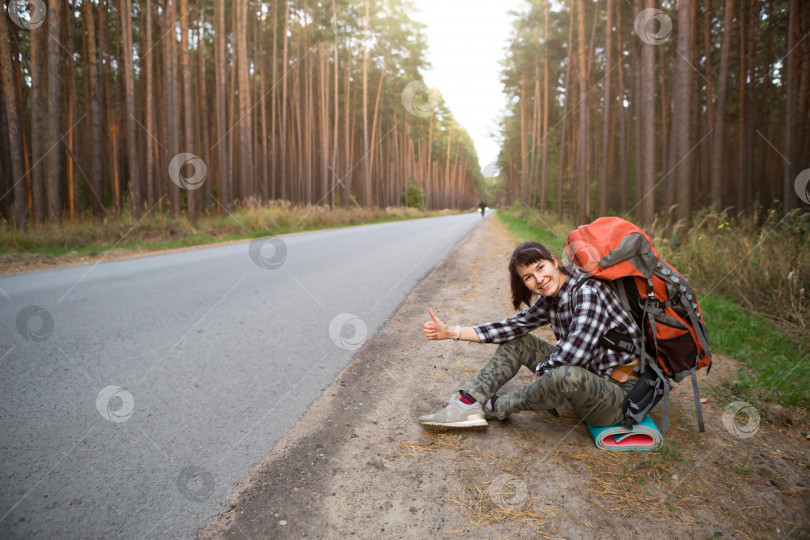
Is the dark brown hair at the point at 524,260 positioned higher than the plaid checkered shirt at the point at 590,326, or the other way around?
the dark brown hair at the point at 524,260

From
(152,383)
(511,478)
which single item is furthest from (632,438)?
(152,383)

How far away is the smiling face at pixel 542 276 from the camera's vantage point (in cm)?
276

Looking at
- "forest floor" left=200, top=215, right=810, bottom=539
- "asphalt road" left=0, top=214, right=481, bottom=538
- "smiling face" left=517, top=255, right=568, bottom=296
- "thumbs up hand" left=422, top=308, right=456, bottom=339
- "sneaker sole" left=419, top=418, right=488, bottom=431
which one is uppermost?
"smiling face" left=517, top=255, right=568, bottom=296

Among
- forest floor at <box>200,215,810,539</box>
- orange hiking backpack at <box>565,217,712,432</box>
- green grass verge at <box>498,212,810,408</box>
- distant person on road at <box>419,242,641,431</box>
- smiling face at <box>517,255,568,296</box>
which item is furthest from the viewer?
green grass verge at <box>498,212,810,408</box>

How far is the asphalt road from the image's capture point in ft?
6.82

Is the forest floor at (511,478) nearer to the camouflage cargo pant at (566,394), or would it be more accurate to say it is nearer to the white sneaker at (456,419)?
the white sneaker at (456,419)

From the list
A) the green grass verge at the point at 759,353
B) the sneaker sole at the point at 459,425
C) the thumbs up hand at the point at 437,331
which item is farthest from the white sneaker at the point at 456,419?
the green grass verge at the point at 759,353

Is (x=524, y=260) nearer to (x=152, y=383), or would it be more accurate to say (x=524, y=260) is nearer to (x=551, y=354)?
(x=551, y=354)

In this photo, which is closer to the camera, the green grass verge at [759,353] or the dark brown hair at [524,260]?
the dark brown hair at [524,260]

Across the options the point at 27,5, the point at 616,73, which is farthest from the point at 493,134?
the point at 27,5

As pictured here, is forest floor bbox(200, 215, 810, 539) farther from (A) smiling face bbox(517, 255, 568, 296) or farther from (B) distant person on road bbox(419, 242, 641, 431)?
(A) smiling face bbox(517, 255, 568, 296)

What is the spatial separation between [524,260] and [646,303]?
71 cm

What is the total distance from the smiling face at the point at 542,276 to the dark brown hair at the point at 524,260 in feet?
0.08

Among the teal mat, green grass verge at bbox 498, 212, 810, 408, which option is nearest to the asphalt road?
the teal mat
